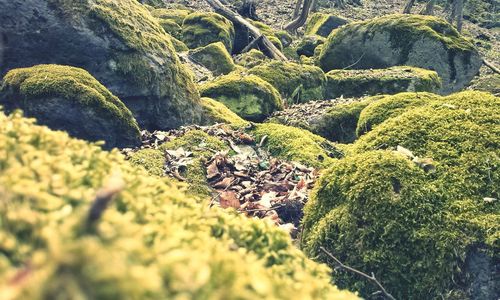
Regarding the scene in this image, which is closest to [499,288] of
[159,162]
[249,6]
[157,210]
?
[157,210]

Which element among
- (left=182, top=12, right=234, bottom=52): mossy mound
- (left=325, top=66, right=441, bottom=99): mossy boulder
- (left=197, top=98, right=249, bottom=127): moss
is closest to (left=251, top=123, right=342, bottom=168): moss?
(left=197, top=98, right=249, bottom=127): moss

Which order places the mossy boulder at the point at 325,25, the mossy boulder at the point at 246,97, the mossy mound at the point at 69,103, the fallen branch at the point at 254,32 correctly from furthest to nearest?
the mossy boulder at the point at 325,25, the fallen branch at the point at 254,32, the mossy boulder at the point at 246,97, the mossy mound at the point at 69,103

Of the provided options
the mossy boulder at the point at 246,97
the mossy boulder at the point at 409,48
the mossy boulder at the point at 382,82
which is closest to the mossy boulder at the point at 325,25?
the mossy boulder at the point at 409,48

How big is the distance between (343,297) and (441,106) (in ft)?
15.7

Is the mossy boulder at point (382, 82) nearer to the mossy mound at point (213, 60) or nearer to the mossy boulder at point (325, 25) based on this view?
the mossy mound at point (213, 60)

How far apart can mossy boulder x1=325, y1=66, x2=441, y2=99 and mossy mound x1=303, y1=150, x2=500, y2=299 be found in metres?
11.0

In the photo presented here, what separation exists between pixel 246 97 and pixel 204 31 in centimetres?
895

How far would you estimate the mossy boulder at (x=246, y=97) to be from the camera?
1330cm

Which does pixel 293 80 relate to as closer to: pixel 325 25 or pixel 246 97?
pixel 246 97

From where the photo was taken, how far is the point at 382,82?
635 inches

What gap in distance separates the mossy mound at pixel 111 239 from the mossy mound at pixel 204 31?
18.8m

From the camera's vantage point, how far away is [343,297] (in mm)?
2428

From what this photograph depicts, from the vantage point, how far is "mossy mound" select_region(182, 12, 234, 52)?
21.1 metres

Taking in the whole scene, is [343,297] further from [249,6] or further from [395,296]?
[249,6]
